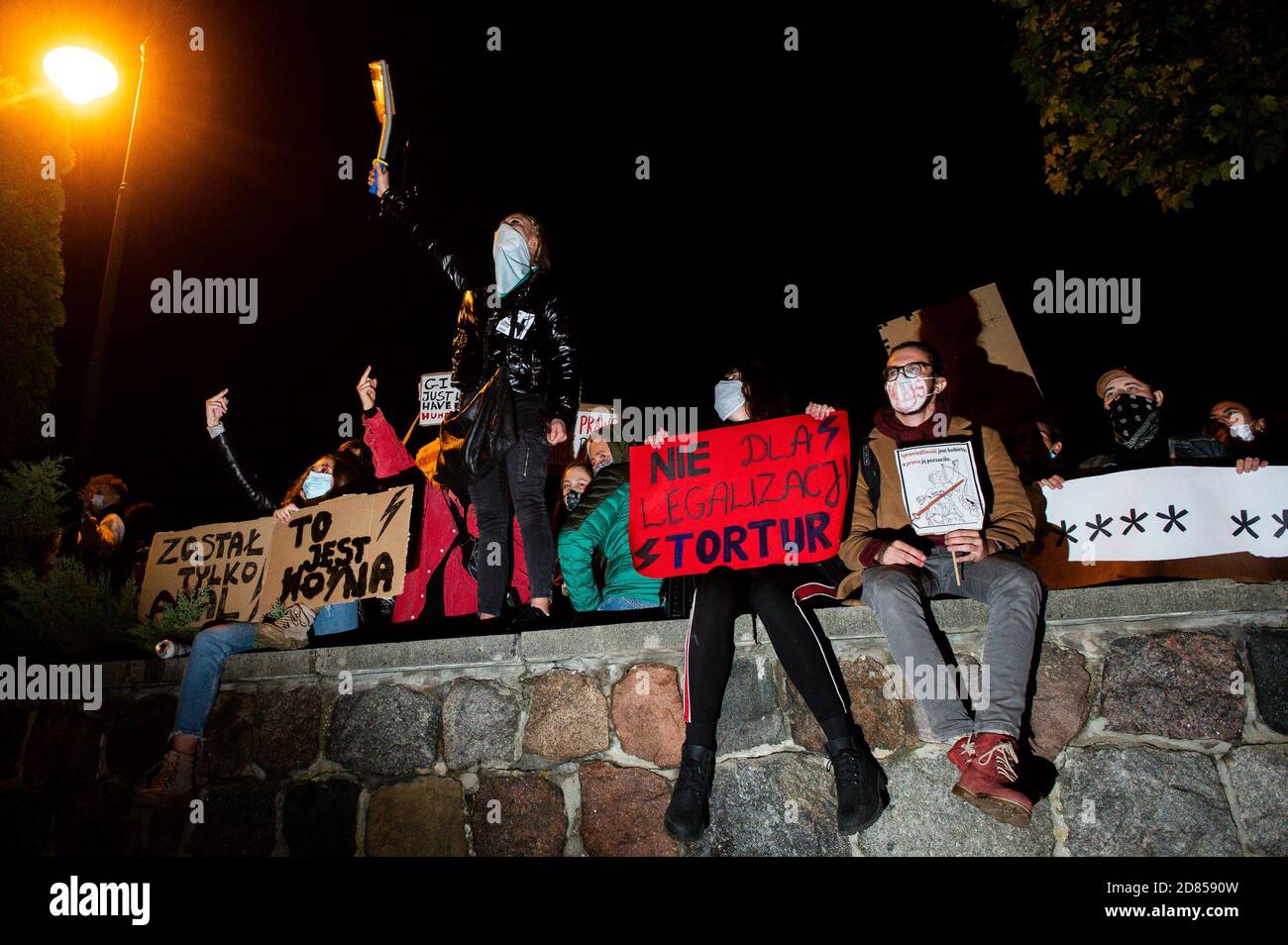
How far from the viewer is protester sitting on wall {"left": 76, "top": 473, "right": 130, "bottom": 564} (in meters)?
6.53

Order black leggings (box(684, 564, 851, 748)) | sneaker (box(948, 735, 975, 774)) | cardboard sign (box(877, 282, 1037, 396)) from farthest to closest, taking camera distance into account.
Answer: cardboard sign (box(877, 282, 1037, 396))
black leggings (box(684, 564, 851, 748))
sneaker (box(948, 735, 975, 774))

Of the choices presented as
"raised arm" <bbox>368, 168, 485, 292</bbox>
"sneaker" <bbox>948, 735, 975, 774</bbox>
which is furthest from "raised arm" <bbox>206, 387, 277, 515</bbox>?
"sneaker" <bbox>948, 735, 975, 774</bbox>

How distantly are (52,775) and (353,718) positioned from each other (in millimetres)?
2464

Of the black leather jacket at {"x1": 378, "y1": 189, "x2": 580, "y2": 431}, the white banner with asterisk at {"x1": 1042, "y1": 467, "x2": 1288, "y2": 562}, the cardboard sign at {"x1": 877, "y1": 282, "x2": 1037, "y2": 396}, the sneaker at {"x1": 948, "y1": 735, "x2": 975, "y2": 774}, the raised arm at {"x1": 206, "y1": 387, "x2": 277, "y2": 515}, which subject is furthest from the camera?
the raised arm at {"x1": 206, "y1": 387, "x2": 277, "y2": 515}

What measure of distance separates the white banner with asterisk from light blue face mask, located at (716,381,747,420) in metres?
1.81

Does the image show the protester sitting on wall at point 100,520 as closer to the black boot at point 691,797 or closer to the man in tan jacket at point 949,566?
the black boot at point 691,797

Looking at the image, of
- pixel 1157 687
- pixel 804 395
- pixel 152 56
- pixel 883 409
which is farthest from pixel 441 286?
pixel 1157 687

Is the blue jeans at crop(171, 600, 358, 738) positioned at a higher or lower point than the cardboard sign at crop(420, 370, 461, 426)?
lower

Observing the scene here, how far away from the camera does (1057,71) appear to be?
676 cm

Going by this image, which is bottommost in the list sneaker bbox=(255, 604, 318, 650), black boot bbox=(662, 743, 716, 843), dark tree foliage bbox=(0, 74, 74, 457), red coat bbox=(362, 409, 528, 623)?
black boot bbox=(662, 743, 716, 843)

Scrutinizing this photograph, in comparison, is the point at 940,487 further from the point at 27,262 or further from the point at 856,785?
the point at 27,262

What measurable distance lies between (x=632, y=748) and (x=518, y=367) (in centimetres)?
237

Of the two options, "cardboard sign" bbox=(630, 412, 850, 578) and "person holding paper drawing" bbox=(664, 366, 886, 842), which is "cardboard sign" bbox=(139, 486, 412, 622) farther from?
"person holding paper drawing" bbox=(664, 366, 886, 842)

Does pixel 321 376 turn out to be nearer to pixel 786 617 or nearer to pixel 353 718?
pixel 353 718
